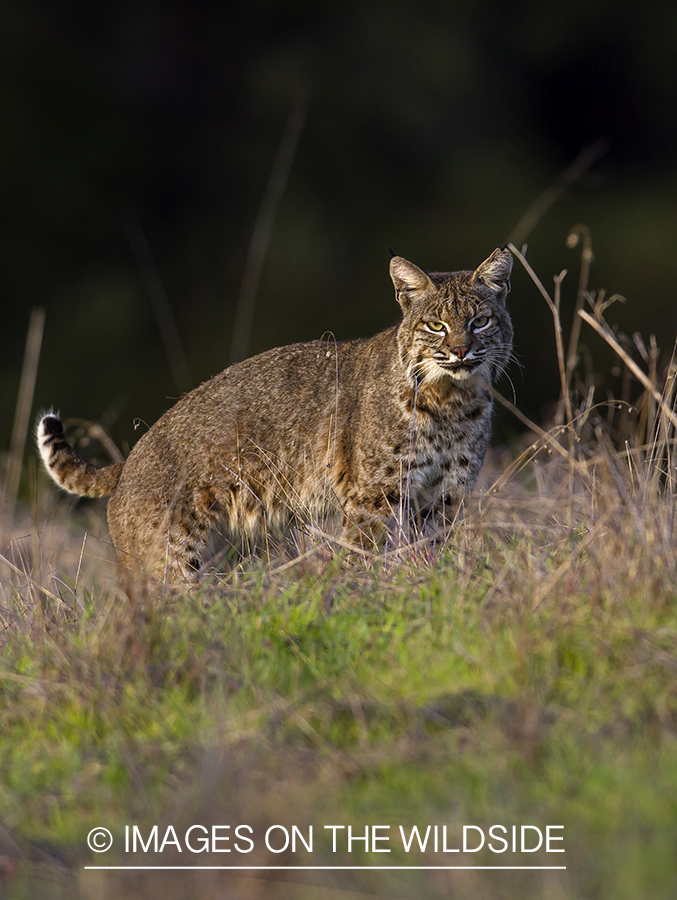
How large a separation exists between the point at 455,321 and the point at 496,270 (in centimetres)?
38

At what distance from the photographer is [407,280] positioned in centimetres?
501

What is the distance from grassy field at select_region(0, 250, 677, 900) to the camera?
6.92ft

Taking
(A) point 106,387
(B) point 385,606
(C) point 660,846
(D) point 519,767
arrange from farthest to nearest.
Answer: (A) point 106,387
(B) point 385,606
(D) point 519,767
(C) point 660,846

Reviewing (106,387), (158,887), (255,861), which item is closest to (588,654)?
(255,861)

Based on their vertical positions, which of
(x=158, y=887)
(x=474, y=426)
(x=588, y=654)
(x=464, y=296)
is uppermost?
(x=464, y=296)

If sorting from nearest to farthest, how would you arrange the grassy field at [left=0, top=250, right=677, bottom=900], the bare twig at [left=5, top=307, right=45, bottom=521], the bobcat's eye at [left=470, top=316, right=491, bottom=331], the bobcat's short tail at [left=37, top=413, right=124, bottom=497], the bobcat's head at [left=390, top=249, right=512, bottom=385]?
the grassy field at [left=0, top=250, right=677, bottom=900]
the bobcat's head at [left=390, top=249, right=512, bottom=385]
the bobcat's eye at [left=470, top=316, right=491, bottom=331]
the bare twig at [left=5, top=307, right=45, bottom=521]
the bobcat's short tail at [left=37, top=413, right=124, bottom=497]

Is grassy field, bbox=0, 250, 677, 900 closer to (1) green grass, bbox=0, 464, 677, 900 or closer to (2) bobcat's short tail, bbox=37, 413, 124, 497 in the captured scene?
(1) green grass, bbox=0, 464, 677, 900

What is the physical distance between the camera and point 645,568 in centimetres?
289

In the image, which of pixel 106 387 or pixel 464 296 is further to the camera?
pixel 106 387

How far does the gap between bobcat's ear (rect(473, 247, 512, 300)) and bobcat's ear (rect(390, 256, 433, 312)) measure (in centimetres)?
23

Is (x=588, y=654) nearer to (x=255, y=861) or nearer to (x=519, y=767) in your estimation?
(x=519, y=767)

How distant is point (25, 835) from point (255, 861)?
1.82 feet

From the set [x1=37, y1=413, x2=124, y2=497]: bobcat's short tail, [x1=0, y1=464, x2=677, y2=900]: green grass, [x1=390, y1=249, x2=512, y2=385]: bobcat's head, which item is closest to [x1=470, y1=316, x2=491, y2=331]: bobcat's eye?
[x1=390, y1=249, x2=512, y2=385]: bobcat's head

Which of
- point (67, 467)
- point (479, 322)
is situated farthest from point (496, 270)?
point (67, 467)
